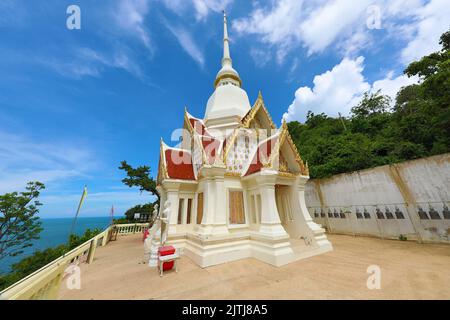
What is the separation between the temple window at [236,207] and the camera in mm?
6727

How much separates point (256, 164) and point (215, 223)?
2.80 metres

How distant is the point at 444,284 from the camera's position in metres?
3.54

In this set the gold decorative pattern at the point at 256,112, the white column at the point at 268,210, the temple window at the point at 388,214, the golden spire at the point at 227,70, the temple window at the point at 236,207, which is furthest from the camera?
the golden spire at the point at 227,70

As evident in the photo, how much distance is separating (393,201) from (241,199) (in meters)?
7.52

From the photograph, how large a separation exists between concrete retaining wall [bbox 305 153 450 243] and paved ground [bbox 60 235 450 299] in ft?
4.97

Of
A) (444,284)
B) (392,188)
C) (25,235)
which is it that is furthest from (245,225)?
(25,235)

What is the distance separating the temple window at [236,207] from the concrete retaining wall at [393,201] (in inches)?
274

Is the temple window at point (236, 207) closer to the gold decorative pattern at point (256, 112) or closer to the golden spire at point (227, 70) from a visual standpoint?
the gold decorative pattern at point (256, 112)

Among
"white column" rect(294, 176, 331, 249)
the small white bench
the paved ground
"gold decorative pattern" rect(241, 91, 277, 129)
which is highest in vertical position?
"gold decorative pattern" rect(241, 91, 277, 129)

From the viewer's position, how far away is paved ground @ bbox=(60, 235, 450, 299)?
344 cm

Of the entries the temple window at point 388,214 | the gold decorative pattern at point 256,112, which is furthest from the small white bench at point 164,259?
the temple window at point 388,214

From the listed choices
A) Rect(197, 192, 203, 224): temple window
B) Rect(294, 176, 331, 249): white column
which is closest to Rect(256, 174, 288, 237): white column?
Rect(294, 176, 331, 249): white column

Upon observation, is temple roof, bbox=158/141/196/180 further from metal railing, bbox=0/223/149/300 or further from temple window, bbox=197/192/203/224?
metal railing, bbox=0/223/149/300
